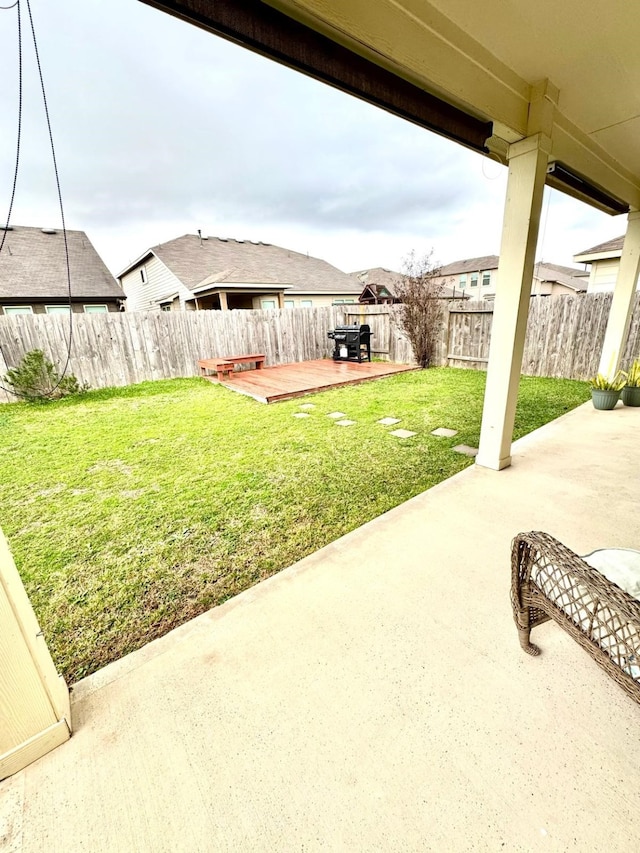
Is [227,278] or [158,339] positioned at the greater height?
[227,278]

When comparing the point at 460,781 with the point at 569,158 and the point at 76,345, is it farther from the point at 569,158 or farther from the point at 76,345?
the point at 76,345

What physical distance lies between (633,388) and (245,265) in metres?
14.3

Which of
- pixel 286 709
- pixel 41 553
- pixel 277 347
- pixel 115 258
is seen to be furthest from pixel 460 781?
pixel 115 258

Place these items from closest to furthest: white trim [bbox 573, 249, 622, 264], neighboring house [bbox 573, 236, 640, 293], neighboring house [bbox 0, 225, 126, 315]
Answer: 1. white trim [bbox 573, 249, 622, 264]
2. neighboring house [bbox 573, 236, 640, 293]
3. neighboring house [bbox 0, 225, 126, 315]

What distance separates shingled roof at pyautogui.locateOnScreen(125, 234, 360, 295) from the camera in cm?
1333

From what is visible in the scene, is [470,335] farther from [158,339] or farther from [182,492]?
[182,492]

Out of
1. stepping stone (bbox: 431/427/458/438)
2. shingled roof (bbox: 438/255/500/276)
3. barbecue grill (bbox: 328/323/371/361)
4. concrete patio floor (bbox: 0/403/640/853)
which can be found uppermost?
shingled roof (bbox: 438/255/500/276)

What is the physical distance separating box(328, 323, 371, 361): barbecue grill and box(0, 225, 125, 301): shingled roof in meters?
9.02

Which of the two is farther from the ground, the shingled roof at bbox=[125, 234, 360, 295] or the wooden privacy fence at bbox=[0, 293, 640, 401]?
the shingled roof at bbox=[125, 234, 360, 295]

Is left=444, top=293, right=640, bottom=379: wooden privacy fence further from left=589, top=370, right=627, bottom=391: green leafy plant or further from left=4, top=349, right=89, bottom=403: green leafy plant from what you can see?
left=4, top=349, right=89, bottom=403: green leafy plant

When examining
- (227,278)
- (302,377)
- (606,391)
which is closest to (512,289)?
(606,391)

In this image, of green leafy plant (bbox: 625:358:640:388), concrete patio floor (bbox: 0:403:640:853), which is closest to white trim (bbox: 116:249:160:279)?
green leafy plant (bbox: 625:358:640:388)

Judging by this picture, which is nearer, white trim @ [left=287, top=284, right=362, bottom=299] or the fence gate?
the fence gate

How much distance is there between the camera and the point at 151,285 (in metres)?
15.4
